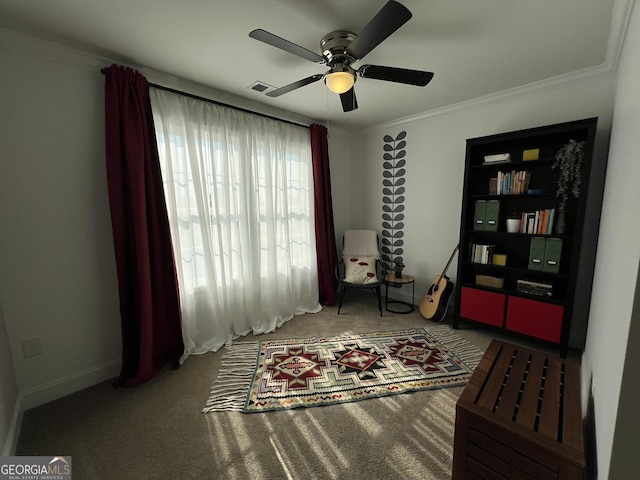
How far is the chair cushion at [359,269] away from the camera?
317 cm

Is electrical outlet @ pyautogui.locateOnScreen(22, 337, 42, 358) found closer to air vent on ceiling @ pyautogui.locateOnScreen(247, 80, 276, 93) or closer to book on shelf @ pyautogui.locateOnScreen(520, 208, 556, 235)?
air vent on ceiling @ pyautogui.locateOnScreen(247, 80, 276, 93)

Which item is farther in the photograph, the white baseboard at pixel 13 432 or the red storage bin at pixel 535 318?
the red storage bin at pixel 535 318

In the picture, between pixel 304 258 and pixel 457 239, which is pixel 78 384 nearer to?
pixel 304 258

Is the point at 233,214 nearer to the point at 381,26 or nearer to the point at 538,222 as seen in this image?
the point at 381,26

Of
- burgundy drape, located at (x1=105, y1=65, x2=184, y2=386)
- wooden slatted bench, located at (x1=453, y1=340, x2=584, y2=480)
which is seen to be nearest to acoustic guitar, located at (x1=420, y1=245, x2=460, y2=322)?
wooden slatted bench, located at (x1=453, y1=340, x2=584, y2=480)

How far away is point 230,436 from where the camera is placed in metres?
1.49

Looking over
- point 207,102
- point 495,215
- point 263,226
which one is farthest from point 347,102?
point 495,215

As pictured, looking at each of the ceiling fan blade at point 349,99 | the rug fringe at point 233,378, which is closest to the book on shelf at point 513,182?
Result: the ceiling fan blade at point 349,99

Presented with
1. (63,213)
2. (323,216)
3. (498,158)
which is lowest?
(323,216)

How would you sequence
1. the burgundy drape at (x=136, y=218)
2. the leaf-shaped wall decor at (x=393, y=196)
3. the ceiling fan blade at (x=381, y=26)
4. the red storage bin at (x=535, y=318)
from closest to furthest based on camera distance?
the ceiling fan blade at (x=381, y=26), the burgundy drape at (x=136, y=218), the red storage bin at (x=535, y=318), the leaf-shaped wall decor at (x=393, y=196)

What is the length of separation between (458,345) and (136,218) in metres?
2.89

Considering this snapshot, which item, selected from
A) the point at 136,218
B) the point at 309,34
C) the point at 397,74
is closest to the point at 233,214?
the point at 136,218

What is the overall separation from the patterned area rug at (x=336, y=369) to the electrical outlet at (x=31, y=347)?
3.77ft

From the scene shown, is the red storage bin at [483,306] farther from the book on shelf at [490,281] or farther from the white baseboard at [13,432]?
the white baseboard at [13,432]
